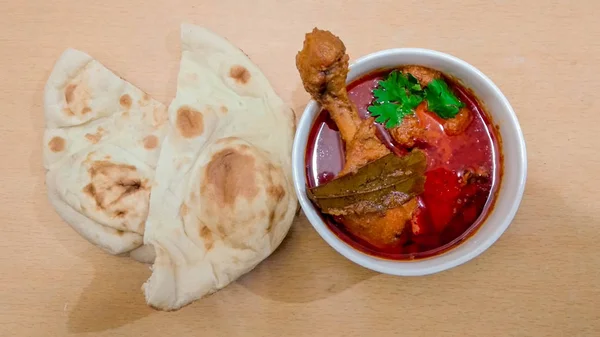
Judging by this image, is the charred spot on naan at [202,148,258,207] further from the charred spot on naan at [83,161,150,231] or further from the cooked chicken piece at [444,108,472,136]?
the cooked chicken piece at [444,108,472,136]

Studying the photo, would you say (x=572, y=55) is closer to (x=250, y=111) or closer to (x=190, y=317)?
(x=250, y=111)

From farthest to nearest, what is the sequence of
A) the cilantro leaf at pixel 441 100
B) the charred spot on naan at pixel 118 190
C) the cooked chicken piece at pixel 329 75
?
the charred spot on naan at pixel 118 190, the cilantro leaf at pixel 441 100, the cooked chicken piece at pixel 329 75

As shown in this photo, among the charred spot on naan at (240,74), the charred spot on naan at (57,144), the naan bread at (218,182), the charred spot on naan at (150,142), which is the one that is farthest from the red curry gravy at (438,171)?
the charred spot on naan at (57,144)

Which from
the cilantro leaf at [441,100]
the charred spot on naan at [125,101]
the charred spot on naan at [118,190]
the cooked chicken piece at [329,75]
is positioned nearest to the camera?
the cooked chicken piece at [329,75]

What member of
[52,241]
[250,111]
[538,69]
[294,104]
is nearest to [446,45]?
[538,69]

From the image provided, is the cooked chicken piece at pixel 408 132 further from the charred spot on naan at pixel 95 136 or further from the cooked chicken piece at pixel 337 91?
the charred spot on naan at pixel 95 136

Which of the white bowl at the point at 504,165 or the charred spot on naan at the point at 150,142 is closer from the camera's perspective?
the white bowl at the point at 504,165

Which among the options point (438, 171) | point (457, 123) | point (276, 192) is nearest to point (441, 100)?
point (457, 123)

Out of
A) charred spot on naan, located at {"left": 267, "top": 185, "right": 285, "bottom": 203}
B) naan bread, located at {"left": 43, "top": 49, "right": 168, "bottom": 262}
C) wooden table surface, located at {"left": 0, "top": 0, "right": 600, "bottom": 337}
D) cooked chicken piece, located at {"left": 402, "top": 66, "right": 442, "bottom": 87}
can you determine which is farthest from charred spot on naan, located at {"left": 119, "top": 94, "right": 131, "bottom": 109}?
cooked chicken piece, located at {"left": 402, "top": 66, "right": 442, "bottom": 87}
